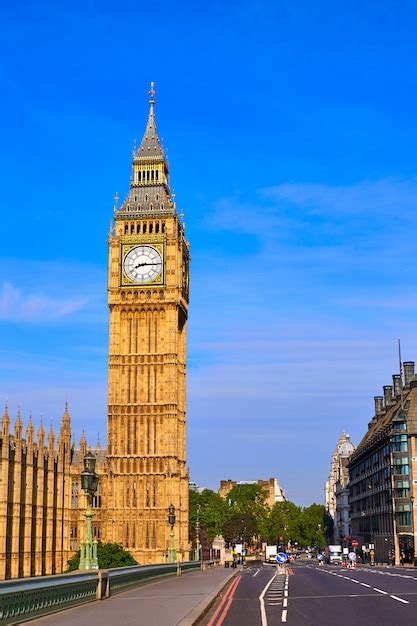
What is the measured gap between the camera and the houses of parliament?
9662 cm

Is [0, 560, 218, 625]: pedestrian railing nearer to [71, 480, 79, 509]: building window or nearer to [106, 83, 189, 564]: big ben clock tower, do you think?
[106, 83, 189, 564]: big ben clock tower

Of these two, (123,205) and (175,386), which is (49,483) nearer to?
(175,386)

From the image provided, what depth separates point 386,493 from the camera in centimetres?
11369

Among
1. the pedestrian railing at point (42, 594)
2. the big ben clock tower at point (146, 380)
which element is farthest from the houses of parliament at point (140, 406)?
the pedestrian railing at point (42, 594)

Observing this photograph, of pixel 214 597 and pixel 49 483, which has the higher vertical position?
pixel 49 483

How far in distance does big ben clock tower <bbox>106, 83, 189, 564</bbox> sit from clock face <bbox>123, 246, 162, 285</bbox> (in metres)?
0.12

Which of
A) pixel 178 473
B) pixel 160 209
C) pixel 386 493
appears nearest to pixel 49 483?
pixel 178 473

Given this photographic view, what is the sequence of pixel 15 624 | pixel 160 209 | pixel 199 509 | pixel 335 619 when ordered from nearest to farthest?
1. pixel 15 624
2. pixel 335 619
3. pixel 160 209
4. pixel 199 509

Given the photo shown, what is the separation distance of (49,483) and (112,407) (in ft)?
41.0

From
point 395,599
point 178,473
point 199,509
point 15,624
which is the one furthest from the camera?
point 199,509

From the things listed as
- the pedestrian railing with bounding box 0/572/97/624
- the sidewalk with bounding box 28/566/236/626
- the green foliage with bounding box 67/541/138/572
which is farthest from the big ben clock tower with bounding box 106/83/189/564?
the pedestrian railing with bounding box 0/572/97/624

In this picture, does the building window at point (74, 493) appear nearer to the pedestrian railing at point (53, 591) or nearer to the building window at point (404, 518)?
the building window at point (404, 518)

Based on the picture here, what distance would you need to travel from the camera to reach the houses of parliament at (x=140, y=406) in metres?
96.6

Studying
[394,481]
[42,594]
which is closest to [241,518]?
[394,481]
